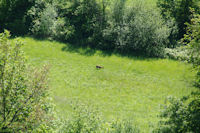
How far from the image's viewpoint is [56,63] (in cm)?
2786

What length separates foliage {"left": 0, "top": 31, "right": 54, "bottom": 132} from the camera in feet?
35.6

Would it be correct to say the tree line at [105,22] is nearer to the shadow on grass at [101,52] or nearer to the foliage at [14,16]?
the foliage at [14,16]

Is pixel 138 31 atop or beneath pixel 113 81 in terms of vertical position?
atop

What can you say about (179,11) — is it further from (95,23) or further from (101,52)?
(101,52)

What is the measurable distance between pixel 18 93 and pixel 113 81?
49.7ft

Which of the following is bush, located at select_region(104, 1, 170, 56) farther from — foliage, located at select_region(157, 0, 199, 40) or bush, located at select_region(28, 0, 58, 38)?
bush, located at select_region(28, 0, 58, 38)

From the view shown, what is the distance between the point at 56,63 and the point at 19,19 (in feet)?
33.0

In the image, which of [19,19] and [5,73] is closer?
[5,73]

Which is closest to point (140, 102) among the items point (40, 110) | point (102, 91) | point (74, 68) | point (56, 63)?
point (102, 91)

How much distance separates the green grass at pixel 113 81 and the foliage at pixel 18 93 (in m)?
7.53

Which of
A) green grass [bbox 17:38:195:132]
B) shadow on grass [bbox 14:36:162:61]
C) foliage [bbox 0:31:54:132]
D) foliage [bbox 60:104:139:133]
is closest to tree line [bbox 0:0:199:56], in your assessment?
shadow on grass [bbox 14:36:162:61]

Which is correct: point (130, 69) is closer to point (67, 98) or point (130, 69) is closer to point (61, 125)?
point (67, 98)

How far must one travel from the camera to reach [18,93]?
437 inches

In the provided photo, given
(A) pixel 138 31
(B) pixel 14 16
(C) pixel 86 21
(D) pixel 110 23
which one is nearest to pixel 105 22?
(D) pixel 110 23
